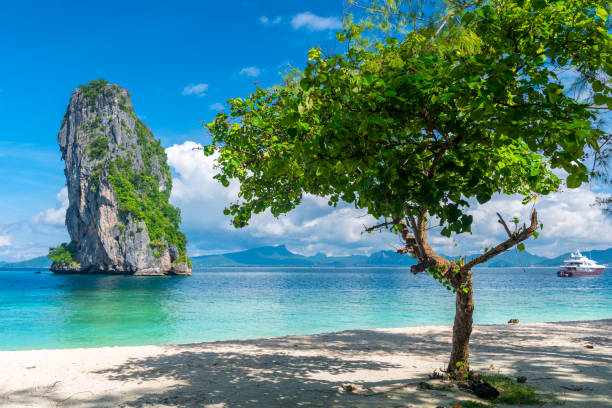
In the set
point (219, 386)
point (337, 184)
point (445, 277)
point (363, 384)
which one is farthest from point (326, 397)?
point (337, 184)

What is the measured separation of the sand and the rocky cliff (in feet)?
294

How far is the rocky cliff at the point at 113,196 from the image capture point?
94.6 m

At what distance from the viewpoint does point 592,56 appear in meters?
3.37

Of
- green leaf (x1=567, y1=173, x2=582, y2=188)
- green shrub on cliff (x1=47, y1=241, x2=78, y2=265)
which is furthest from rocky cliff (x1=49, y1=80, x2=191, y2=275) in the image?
green leaf (x1=567, y1=173, x2=582, y2=188)

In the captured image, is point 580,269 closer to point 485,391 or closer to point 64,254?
point 485,391

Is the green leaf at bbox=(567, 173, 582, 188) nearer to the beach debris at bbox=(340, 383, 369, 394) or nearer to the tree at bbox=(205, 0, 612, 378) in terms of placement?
the tree at bbox=(205, 0, 612, 378)

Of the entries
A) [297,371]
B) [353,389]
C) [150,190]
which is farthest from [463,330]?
[150,190]

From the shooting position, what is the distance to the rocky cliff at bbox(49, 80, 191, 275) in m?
94.6

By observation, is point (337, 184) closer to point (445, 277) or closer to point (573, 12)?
point (573, 12)

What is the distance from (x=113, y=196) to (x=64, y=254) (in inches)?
847

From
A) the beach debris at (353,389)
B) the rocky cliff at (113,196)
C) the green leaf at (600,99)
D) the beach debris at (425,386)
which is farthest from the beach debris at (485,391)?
the rocky cliff at (113,196)

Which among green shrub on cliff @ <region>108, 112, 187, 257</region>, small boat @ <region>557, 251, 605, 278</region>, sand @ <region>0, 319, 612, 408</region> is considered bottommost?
small boat @ <region>557, 251, 605, 278</region>

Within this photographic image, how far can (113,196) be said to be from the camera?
96.1 metres

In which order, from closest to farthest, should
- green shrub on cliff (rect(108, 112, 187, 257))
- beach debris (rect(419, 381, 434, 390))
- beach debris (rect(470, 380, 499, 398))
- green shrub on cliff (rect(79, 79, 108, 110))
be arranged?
beach debris (rect(470, 380, 499, 398)) → beach debris (rect(419, 381, 434, 390)) → green shrub on cliff (rect(108, 112, 187, 257)) → green shrub on cliff (rect(79, 79, 108, 110))
